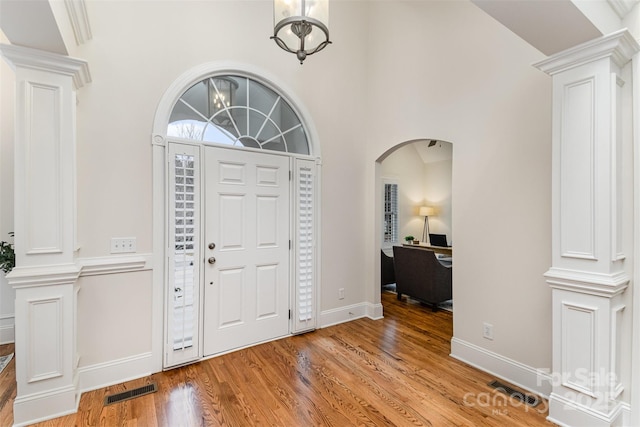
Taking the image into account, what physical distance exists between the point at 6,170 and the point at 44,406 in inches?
103

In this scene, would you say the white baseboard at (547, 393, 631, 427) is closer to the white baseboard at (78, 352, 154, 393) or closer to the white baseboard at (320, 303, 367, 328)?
the white baseboard at (320, 303, 367, 328)

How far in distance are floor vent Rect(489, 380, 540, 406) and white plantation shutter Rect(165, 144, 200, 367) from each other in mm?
2675

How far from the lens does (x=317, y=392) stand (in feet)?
7.93

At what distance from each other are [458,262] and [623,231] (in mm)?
1264

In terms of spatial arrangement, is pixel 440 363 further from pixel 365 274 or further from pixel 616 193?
pixel 616 193

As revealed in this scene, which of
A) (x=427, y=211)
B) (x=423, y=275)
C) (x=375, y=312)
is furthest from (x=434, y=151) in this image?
(x=375, y=312)

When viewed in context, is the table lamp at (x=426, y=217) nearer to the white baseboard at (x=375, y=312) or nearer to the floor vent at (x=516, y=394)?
the white baseboard at (x=375, y=312)

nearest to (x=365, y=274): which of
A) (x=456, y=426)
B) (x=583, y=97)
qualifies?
(x=456, y=426)

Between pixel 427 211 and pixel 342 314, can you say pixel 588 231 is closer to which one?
pixel 342 314

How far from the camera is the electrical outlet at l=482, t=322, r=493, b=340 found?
2.75 metres

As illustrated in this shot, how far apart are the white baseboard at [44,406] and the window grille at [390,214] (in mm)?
6005

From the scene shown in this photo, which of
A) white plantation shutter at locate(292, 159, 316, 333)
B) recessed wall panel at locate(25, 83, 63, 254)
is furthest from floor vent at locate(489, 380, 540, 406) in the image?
recessed wall panel at locate(25, 83, 63, 254)

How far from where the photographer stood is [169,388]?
2.46 metres

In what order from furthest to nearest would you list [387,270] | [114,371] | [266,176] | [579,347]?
[387,270]
[266,176]
[114,371]
[579,347]
